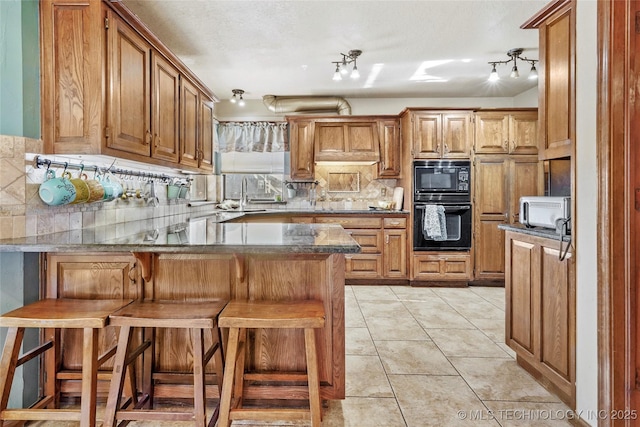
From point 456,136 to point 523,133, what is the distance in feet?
2.87

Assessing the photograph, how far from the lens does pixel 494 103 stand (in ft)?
16.8

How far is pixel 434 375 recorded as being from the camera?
216cm

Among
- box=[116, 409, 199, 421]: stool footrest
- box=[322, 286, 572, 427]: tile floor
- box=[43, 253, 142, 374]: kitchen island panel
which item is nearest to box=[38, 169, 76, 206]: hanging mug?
box=[43, 253, 142, 374]: kitchen island panel

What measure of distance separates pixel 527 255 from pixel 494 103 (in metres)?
3.79

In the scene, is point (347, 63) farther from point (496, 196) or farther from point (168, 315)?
point (168, 315)

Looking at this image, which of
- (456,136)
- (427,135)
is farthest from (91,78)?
(456,136)

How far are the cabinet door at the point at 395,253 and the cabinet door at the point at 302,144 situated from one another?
1.47 meters

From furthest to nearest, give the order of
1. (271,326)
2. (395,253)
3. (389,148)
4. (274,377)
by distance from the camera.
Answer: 1. (389,148)
2. (395,253)
3. (274,377)
4. (271,326)

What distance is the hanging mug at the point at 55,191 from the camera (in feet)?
6.08

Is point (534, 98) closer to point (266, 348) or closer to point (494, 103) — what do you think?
point (494, 103)

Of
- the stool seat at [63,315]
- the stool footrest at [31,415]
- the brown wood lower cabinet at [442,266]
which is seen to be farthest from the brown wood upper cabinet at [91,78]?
the brown wood lower cabinet at [442,266]

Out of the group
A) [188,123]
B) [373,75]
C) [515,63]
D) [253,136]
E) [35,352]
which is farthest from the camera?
[253,136]

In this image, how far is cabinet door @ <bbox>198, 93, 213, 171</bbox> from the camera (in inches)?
134

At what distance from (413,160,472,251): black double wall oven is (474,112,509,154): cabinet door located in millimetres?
309
